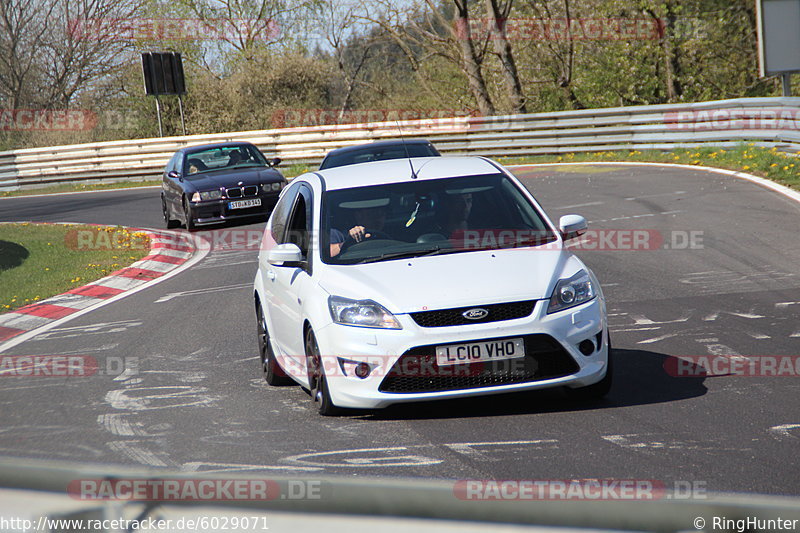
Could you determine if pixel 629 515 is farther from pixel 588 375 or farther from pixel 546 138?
pixel 546 138

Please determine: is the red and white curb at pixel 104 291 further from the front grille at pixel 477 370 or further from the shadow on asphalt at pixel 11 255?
the front grille at pixel 477 370

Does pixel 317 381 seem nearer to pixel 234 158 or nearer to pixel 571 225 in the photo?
pixel 571 225

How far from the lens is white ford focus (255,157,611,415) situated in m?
5.98

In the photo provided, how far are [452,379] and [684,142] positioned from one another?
65.0 feet

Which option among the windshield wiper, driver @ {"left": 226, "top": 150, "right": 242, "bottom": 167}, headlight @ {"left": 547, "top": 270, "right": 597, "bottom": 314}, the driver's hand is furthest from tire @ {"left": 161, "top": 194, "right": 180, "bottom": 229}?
headlight @ {"left": 547, "top": 270, "right": 597, "bottom": 314}

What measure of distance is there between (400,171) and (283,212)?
3.62 feet

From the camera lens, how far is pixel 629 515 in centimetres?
213

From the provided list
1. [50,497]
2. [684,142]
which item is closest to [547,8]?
[684,142]

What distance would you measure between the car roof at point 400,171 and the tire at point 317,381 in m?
1.40

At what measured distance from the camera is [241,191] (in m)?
19.6

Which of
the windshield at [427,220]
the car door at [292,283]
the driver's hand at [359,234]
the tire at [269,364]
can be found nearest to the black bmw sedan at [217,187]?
the car door at [292,283]

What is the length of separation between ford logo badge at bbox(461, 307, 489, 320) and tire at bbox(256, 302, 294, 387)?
2008 mm

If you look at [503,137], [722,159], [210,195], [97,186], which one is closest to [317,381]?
[210,195]

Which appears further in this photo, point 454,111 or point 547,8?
point 454,111
